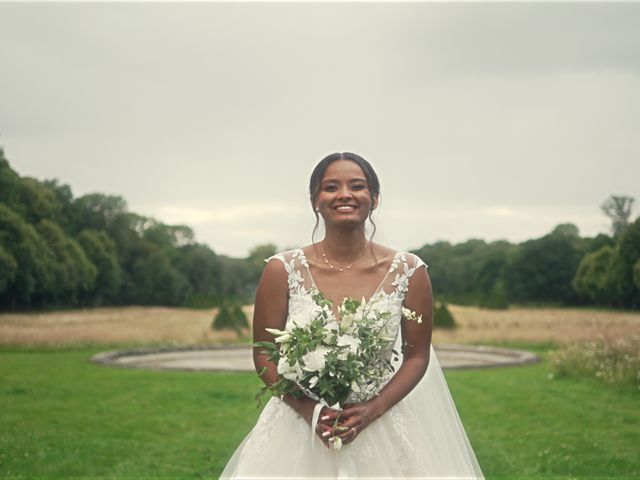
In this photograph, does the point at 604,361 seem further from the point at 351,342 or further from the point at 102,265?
the point at 102,265

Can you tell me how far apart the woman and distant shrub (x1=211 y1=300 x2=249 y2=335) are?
26457mm

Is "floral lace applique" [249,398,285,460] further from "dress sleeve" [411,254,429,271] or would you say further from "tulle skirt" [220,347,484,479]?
"dress sleeve" [411,254,429,271]

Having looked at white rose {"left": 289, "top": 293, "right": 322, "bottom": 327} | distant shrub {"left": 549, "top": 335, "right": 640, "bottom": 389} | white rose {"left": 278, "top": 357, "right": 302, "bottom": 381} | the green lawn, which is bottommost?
the green lawn

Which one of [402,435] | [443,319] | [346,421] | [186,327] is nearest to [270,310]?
[346,421]

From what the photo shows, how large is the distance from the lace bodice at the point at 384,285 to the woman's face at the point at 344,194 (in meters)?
0.33

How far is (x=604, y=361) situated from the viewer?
59.4 feet

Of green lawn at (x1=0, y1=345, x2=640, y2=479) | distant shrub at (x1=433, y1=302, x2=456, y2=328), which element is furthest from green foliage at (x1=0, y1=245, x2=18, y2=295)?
distant shrub at (x1=433, y1=302, x2=456, y2=328)

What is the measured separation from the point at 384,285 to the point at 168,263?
3812 cm

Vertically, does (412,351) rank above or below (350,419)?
above

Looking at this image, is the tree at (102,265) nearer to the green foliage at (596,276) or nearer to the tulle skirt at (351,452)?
the green foliage at (596,276)

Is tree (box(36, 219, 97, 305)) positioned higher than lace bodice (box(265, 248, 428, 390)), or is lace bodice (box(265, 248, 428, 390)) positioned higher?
tree (box(36, 219, 97, 305))

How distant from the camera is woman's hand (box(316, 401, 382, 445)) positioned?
401 centimetres

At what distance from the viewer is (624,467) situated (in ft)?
33.4

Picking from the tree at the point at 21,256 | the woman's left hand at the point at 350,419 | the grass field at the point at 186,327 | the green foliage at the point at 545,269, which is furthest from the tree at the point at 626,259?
the woman's left hand at the point at 350,419
